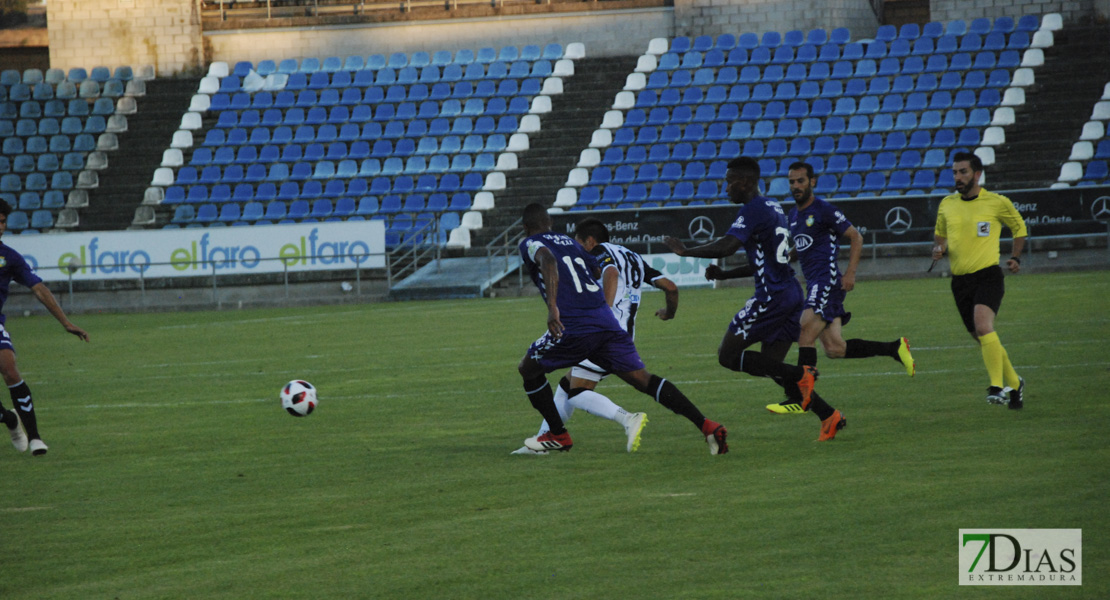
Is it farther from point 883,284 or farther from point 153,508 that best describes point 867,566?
point 883,284

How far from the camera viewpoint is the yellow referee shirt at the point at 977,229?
10.0 m

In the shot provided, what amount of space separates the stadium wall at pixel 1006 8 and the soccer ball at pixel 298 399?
29717 mm

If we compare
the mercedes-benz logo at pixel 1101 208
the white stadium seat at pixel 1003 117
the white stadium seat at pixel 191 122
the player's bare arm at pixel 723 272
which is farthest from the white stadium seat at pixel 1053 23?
the player's bare arm at pixel 723 272

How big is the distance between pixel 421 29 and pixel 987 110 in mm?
16593

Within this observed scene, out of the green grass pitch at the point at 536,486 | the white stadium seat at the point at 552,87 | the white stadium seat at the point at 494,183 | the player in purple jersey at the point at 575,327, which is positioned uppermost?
the white stadium seat at the point at 552,87

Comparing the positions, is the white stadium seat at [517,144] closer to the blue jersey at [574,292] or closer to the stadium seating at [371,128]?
the stadium seating at [371,128]

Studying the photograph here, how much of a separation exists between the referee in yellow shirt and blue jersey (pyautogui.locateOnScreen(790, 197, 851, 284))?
771 mm

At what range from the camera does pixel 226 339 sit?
2017cm

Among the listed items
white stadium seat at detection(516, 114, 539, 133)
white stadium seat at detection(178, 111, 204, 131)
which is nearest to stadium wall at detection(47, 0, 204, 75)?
white stadium seat at detection(178, 111, 204, 131)

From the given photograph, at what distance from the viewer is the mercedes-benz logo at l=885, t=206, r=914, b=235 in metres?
27.0

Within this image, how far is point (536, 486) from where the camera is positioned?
24.2 feet

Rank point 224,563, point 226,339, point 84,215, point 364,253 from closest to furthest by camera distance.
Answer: point 224,563
point 226,339
point 364,253
point 84,215

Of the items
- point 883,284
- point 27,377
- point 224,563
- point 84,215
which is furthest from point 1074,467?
point 84,215

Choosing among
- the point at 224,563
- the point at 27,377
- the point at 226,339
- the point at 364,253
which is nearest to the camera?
the point at 224,563
